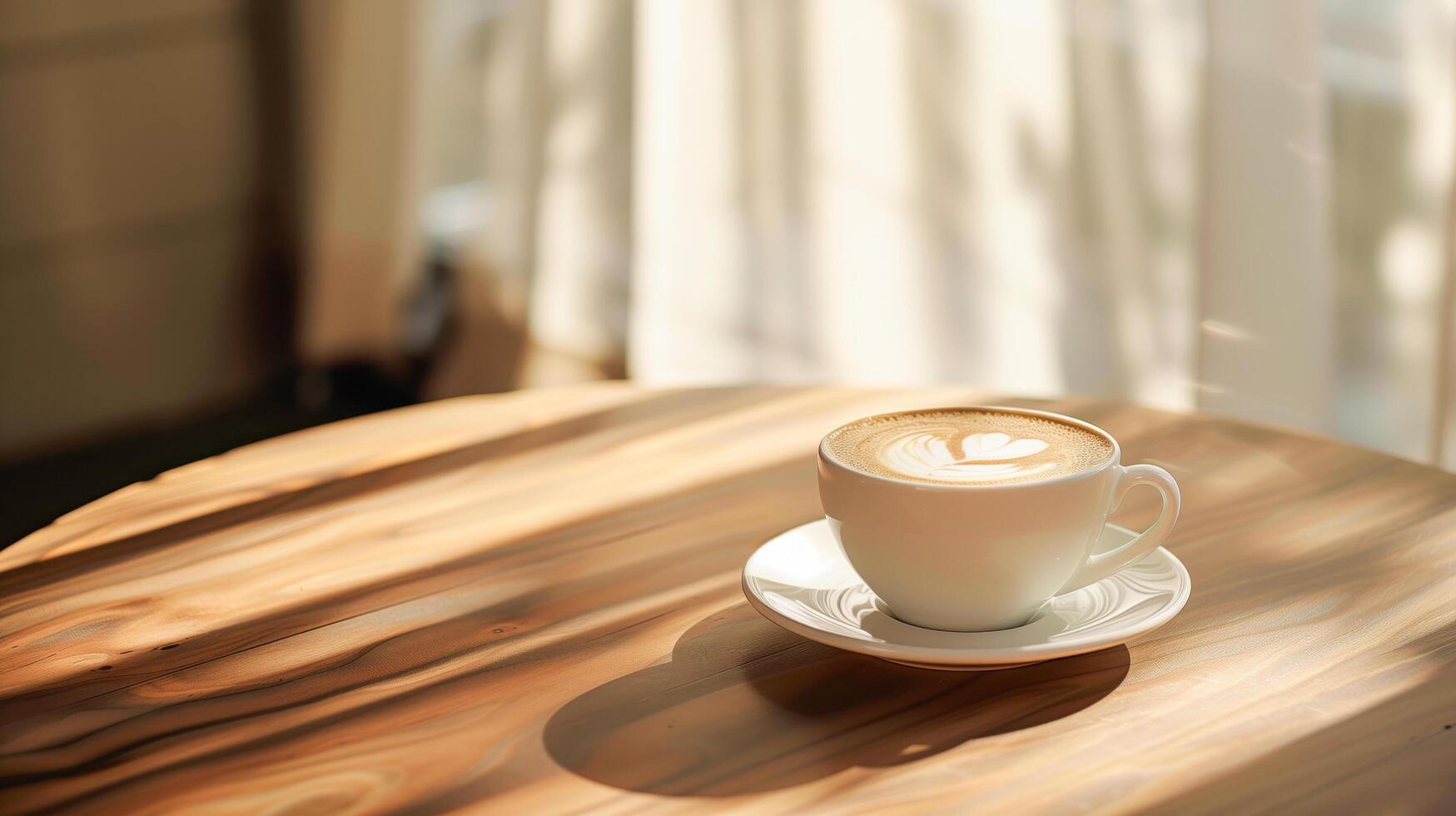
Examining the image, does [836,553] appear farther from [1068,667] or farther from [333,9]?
[333,9]

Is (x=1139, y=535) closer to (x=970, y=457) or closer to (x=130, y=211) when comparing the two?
(x=970, y=457)

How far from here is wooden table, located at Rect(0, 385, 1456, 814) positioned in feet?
1.54

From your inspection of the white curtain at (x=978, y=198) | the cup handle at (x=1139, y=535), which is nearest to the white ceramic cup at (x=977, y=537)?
the cup handle at (x=1139, y=535)

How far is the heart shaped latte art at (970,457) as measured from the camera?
55 cm

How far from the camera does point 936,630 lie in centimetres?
56

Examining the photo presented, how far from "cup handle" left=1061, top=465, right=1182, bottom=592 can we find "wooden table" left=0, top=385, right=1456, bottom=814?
0.11ft

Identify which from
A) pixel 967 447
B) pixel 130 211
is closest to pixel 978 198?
pixel 967 447

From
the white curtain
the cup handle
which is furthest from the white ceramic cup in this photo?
the white curtain

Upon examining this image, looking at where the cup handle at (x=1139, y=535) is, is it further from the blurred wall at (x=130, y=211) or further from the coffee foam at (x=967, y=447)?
the blurred wall at (x=130, y=211)

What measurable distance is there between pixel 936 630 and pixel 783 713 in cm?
8

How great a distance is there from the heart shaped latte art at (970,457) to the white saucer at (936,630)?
7cm

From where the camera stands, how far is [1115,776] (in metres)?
0.46

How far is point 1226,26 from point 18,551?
1.11 metres

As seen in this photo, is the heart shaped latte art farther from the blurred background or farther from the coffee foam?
the blurred background
